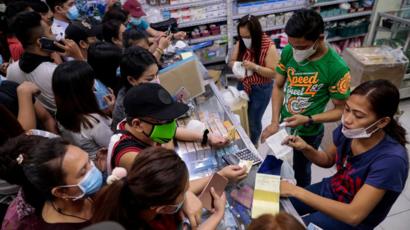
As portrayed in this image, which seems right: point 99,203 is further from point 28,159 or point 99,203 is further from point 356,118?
point 356,118

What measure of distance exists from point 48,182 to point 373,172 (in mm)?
1533

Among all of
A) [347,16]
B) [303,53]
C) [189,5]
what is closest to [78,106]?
[303,53]

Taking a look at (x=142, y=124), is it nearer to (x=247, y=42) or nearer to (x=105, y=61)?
(x=105, y=61)

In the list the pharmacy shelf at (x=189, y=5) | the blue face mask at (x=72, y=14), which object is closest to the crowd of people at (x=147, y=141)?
the blue face mask at (x=72, y=14)

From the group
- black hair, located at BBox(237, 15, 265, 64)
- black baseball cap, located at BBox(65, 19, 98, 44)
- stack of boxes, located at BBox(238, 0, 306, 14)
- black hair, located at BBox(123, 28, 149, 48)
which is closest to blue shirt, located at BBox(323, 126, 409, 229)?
black hair, located at BBox(237, 15, 265, 64)

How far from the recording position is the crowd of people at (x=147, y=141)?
3.91ft

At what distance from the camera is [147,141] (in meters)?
1.58

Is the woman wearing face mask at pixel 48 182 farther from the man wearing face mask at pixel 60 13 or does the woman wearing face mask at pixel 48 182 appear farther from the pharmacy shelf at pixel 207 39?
the pharmacy shelf at pixel 207 39

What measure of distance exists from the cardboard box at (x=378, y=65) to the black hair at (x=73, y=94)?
3.35m

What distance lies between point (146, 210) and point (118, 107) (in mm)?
991

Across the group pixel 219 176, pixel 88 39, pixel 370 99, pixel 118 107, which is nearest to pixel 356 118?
pixel 370 99

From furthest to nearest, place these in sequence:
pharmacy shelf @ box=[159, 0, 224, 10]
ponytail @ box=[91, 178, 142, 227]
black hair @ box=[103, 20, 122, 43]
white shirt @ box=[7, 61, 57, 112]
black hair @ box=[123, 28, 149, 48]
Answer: pharmacy shelf @ box=[159, 0, 224, 10], black hair @ box=[103, 20, 122, 43], black hair @ box=[123, 28, 149, 48], white shirt @ box=[7, 61, 57, 112], ponytail @ box=[91, 178, 142, 227]

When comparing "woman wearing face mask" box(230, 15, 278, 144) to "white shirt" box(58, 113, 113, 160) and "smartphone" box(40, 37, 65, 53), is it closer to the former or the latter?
"white shirt" box(58, 113, 113, 160)

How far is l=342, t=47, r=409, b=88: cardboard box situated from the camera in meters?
3.58
